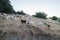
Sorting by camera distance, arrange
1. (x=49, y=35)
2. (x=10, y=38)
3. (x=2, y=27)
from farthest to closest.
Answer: (x=2, y=27) < (x=49, y=35) < (x=10, y=38)

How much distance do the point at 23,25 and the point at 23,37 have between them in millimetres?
2211

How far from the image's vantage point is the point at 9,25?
12.8 m

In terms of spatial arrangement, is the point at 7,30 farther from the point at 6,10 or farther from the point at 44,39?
the point at 6,10

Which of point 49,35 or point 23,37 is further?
point 49,35

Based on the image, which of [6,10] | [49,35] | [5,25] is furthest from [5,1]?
[49,35]

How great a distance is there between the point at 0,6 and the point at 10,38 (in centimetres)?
1689

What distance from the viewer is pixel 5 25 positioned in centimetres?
1280

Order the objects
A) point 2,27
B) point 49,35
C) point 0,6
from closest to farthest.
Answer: point 49,35 → point 2,27 → point 0,6

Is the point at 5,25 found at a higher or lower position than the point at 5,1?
lower

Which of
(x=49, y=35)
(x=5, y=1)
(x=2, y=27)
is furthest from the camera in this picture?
(x=5, y=1)

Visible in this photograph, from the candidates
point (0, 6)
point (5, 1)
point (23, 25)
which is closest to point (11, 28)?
point (23, 25)

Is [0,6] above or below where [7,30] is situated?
above

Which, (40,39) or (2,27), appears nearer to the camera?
(40,39)

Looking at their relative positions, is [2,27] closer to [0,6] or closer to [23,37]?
[23,37]
